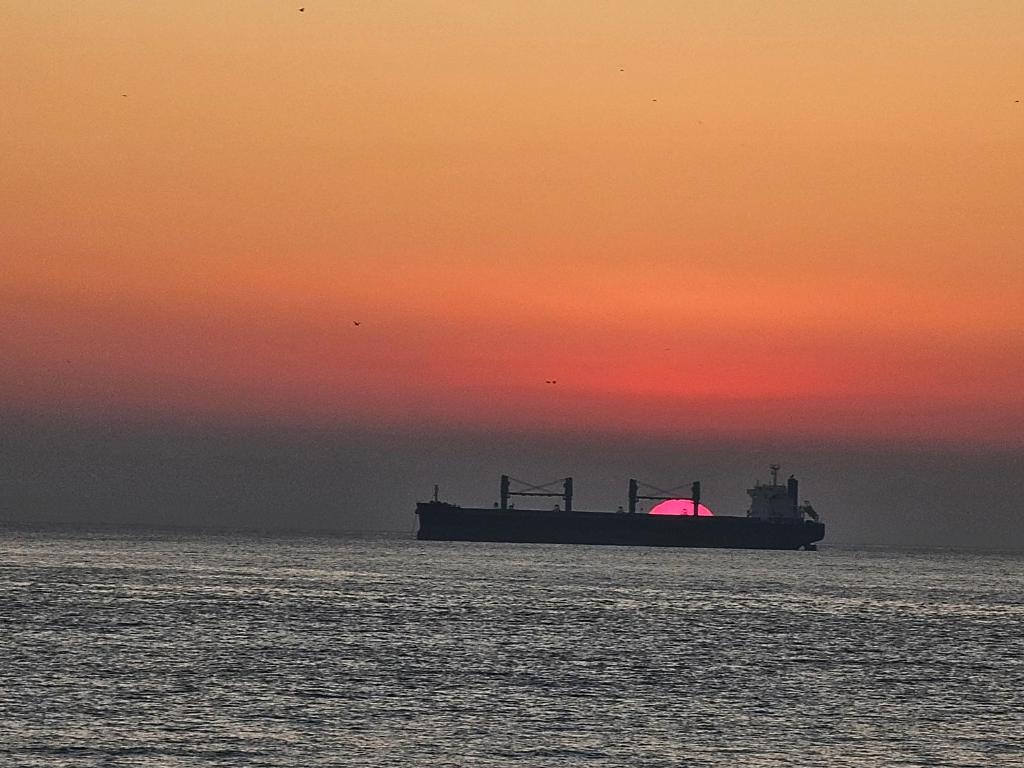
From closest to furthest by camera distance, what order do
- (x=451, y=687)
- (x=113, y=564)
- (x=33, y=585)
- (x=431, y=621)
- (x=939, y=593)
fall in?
(x=451, y=687), (x=431, y=621), (x=33, y=585), (x=939, y=593), (x=113, y=564)

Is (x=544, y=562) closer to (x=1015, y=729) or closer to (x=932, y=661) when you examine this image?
(x=932, y=661)

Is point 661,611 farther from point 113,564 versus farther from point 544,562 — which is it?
point 544,562

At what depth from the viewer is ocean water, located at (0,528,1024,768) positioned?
40.8 m

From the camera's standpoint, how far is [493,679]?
182ft

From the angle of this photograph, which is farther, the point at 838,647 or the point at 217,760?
the point at 838,647

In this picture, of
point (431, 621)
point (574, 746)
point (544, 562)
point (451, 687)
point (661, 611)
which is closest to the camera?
point (574, 746)

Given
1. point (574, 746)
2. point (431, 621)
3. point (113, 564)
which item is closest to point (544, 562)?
point (113, 564)

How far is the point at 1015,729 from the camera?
46.4 m

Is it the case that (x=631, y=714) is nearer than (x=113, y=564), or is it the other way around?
(x=631, y=714)

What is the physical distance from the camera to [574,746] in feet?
136

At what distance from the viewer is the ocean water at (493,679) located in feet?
134

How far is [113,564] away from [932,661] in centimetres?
10757

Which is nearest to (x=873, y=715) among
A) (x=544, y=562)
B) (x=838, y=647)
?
(x=838, y=647)

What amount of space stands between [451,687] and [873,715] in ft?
44.0
